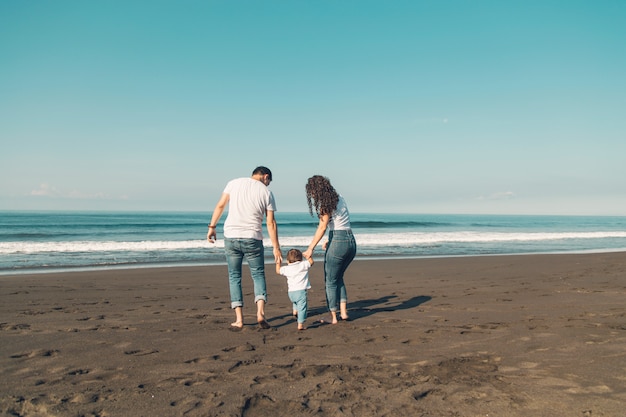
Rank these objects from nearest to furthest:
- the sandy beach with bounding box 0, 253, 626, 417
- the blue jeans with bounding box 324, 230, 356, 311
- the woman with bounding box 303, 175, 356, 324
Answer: the sandy beach with bounding box 0, 253, 626, 417 < the woman with bounding box 303, 175, 356, 324 < the blue jeans with bounding box 324, 230, 356, 311

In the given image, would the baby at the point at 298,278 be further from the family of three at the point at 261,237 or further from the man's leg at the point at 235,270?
the man's leg at the point at 235,270

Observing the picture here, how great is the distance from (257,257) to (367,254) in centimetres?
1224

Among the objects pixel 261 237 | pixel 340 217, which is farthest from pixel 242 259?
pixel 340 217

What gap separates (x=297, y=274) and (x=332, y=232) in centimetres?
74

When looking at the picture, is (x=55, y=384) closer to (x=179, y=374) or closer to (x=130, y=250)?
(x=179, y=374)

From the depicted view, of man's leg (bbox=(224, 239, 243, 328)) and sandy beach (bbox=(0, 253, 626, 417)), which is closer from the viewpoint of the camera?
sandy beach (bbox=(0, 253, 626, 417))

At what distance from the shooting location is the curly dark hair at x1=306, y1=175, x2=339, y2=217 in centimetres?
556

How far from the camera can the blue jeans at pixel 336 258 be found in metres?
5.69

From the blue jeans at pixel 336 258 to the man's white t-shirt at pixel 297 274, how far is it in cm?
36

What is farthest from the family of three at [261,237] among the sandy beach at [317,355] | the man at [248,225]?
the sandy beach at [317,355]

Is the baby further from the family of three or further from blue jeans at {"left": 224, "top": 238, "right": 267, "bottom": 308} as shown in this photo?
blue jeans at {"left": 224, "top": 238, "right": 267, "bottom": 308}

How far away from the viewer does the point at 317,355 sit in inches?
168

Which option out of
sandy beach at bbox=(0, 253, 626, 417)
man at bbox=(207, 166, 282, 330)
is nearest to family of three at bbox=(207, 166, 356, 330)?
man at bbox=(207, 166, 282, 330)

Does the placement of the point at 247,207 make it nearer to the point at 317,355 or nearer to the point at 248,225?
the point at 248,225
